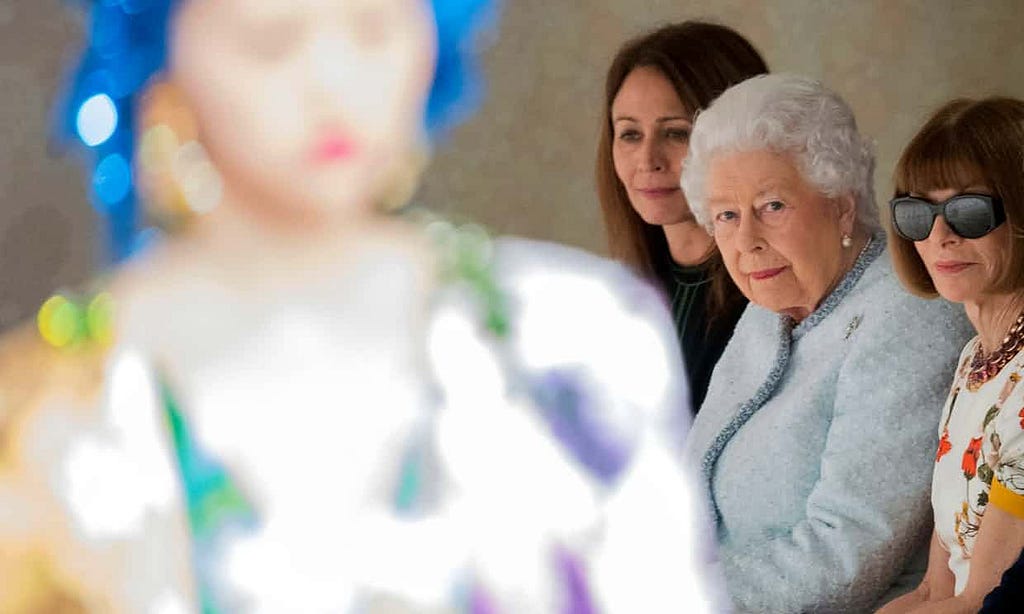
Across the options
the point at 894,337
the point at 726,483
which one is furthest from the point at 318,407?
the point at 894,337

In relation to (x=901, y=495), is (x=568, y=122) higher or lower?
higher

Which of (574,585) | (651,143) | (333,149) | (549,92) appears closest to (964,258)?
(651,143)

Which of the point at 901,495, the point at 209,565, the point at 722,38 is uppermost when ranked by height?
the point at 722,38

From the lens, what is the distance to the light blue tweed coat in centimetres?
146

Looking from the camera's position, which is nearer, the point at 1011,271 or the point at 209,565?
the point at 209,565

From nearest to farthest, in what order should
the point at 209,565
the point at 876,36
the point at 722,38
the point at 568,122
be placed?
the point at 209,565, the point at 568,122, the point at 722,38, the point at 876,36

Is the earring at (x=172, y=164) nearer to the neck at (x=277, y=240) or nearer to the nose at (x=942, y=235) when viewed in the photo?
the neck at (x=277, y=240)

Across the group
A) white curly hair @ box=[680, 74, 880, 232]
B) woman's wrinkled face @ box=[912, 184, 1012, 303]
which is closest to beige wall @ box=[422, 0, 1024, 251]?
white curly hair @ box=[680, 74, 880, 232]

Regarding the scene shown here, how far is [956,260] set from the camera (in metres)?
1.52

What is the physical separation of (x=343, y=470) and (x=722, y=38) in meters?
0.74

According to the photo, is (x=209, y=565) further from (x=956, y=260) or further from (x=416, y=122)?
(x=956, y=260)

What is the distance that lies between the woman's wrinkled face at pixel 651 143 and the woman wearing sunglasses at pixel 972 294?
0.80 ft

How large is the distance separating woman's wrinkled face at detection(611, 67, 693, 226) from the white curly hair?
2 cm

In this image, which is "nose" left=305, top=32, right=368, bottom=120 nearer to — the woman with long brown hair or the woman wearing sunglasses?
the woman with long brown hair
